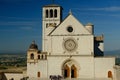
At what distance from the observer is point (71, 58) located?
52.1 m

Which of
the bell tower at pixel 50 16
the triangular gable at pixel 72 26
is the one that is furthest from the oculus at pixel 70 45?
the bell tower at pixel 50 16

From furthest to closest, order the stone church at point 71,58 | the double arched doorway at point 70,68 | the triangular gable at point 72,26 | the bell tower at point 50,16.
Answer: the bell tower at point 50,16 → the double arched doorway at point 70,68 → the triangular gable at point 72,26 → the stone church at point 71,58

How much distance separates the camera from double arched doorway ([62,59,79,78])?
52.2 metres

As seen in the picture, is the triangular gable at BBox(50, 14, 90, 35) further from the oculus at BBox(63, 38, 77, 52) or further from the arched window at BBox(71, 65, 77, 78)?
the arched window at BBox(71, 65, 77, 78)

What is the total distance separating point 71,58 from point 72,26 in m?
4.62

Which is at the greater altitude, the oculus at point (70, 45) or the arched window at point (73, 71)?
the oculus at point (70, 45)

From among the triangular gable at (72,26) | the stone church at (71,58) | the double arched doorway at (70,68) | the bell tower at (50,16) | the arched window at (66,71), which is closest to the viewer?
the stone church at (71,58)

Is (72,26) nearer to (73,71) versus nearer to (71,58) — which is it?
(71,58)

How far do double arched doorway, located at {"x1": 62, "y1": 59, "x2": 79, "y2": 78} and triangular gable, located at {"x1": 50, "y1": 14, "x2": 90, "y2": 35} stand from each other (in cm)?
418

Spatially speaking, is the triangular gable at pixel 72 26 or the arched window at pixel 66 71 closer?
the triangular gable at pixel 72 26

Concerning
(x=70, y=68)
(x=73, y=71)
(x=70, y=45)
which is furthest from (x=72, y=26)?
(x=73, y=71)

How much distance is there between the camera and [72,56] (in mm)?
52125

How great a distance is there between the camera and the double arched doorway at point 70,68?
171ft

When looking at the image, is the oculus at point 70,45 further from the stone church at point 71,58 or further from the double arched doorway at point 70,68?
the double arched doorway at point 70,68
